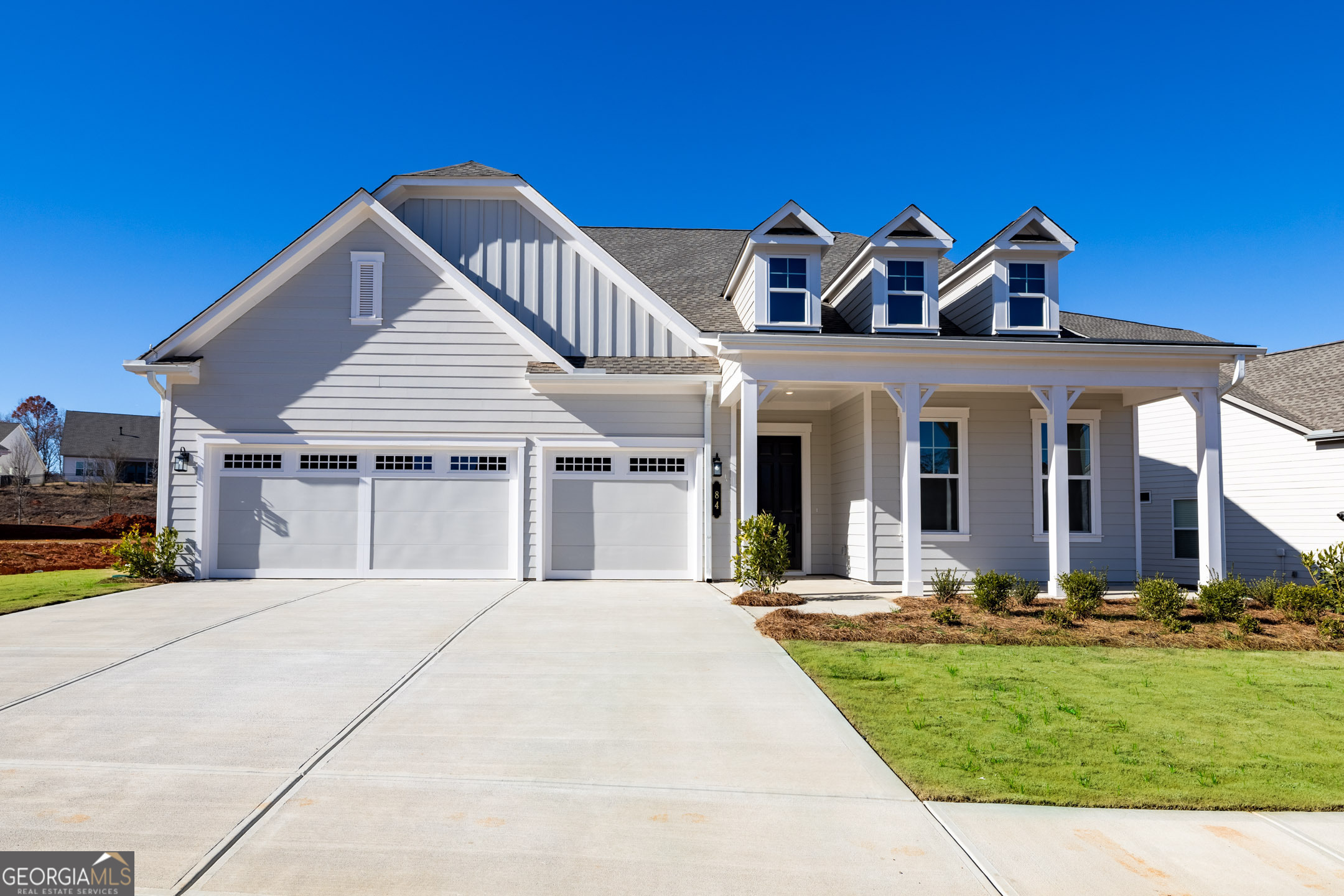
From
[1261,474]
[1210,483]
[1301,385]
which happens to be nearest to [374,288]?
[1210,483]

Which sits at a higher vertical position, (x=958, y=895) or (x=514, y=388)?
(x=514, y=388)

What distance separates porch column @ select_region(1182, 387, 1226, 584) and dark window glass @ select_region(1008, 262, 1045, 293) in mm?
2637

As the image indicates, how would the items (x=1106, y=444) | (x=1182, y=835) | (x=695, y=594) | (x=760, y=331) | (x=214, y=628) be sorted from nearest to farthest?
(x=1182, y=835), (x=214, y=628), (x=695, y=594), (x=760, y=331), (x=1106, y=444)

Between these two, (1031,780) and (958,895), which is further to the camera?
(1031,780)

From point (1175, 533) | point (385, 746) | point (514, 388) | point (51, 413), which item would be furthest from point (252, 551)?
point (51, 413)

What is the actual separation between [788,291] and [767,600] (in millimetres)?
5014

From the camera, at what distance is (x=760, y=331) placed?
1271 cm

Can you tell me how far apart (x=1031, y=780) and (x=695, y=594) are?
7.41m

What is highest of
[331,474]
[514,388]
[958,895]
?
[514,388]

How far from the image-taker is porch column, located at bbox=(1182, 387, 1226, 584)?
1179cm

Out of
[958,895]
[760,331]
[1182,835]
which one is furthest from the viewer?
[760,331]

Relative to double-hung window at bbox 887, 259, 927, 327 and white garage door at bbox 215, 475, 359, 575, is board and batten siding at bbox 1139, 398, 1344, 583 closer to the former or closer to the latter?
double-hung window at bbox 887, 259, 927, 327

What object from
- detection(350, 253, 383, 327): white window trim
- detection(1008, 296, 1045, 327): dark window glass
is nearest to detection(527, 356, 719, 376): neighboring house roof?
detection(350, 253, 383, 327): white window trim

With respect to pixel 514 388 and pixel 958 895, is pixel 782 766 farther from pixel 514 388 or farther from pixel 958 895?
pixel 514 388
